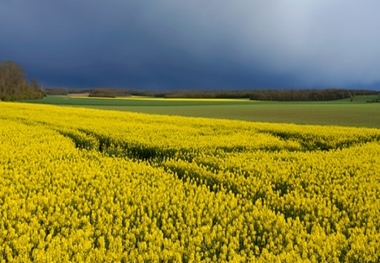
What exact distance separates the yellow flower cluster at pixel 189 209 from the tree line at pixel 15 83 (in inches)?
4089

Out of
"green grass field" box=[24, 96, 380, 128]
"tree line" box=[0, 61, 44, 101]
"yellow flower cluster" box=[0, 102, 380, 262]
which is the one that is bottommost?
"yellow flower cluster" box=[0, 102, 380, 262]

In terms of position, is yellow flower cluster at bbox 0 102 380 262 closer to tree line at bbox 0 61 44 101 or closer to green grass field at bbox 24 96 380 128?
green grass field at bbox 24 96 380 128

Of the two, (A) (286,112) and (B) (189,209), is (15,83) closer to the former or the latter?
(A) (286,112)

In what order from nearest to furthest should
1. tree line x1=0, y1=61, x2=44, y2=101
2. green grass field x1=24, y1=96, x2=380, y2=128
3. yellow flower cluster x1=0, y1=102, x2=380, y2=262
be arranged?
1. yellow flower cluster x1=0, y1=102, x2=380, y2=262
2. green grass field x1=24, y1=96, x2=380, y2=128
3. tree line x1=0, y1=61, x2=44, y2=101

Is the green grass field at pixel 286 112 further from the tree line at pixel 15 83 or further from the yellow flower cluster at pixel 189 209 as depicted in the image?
the tree line at pixel 15 83

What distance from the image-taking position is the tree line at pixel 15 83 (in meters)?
111

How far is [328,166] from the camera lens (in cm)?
1167

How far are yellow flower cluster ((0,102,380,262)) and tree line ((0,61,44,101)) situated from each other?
104m

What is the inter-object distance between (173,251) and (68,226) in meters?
1.99

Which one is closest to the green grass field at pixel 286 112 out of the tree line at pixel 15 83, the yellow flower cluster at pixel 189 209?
the yellow flower cluster at pixel 189 209

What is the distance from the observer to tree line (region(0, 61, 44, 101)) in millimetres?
111062

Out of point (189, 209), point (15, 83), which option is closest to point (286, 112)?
point (189, 209)

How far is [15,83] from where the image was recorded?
11888cm

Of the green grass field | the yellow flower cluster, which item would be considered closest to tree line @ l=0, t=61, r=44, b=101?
the green grass field
